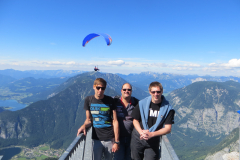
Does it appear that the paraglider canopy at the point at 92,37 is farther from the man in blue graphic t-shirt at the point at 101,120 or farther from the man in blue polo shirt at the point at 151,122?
the man in blue polo shirt at the point at 151,122

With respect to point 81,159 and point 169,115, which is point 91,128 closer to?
point 81,159

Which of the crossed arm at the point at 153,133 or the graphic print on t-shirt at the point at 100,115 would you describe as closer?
the crossed arm at the point at 153,133

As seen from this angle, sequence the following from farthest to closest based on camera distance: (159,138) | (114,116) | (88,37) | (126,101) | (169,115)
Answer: (88,37), (126,101), (114,116), (159,138), (169,115)

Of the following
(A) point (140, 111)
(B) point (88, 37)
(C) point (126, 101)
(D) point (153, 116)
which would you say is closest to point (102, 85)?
(C) point (126, 101)

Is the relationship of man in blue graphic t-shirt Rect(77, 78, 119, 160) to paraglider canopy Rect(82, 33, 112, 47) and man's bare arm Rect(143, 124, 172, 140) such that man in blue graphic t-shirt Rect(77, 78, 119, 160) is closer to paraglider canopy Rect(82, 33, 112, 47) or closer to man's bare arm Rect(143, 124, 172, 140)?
man's bare arm Rect(143, 124, 172, 140)

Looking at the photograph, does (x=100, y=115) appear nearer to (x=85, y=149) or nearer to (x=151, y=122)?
(x=85, y=149)

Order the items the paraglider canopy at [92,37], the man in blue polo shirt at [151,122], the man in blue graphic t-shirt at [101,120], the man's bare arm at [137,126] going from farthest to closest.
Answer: the paraglider canopy at [92,37], the man in blue graphic t-shirt at [101,120], the man's bare arm at [137,126], the man in blue polo shirt at [151,122]

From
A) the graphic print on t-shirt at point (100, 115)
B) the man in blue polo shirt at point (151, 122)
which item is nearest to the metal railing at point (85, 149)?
the man in blue polo shirt at point (151, 122)
